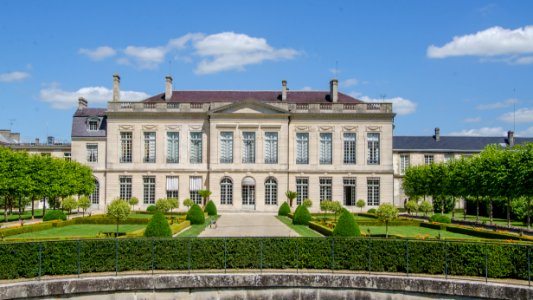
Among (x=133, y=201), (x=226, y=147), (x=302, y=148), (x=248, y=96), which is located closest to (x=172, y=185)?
(x=133, y=201)

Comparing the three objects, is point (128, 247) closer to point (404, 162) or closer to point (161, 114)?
point (161, 114)

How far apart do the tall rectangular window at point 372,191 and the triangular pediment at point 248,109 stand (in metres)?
8.25

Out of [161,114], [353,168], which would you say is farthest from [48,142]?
[353,168]

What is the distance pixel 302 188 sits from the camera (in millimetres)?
40344

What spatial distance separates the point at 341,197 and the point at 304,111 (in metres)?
6.98

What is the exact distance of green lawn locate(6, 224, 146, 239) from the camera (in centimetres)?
2084

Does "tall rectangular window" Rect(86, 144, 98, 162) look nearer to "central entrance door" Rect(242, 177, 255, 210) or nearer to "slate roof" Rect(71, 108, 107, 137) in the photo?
"slate roof" Rect(71, 108, 107, 137)

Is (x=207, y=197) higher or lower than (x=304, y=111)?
lower

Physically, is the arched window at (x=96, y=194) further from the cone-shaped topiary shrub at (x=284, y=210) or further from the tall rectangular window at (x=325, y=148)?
the tall rectangular window at (x=325, y=148)

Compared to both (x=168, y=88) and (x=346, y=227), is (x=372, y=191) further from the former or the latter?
(x=346, y=227)

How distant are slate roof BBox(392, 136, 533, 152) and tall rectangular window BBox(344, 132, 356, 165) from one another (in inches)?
550

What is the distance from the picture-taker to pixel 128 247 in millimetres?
13016

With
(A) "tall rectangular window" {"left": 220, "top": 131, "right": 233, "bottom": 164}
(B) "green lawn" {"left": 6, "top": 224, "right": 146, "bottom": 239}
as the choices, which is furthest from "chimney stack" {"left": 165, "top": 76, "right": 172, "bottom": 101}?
(B) "green lawn" {"left": 6, "top": 224, "right": 146, "bottom": 239}

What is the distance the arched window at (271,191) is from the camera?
40031 millimetres
